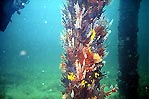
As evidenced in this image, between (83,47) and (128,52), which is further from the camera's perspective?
(128,52)

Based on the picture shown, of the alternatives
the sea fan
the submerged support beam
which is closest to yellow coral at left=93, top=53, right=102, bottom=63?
the sea fan

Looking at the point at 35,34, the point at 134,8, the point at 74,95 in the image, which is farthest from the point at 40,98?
the point at 35,34

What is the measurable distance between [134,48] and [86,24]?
518 cm

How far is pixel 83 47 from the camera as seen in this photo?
507 cm

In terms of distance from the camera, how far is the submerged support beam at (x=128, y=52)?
9.76 meters

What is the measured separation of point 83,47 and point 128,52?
5.15 m

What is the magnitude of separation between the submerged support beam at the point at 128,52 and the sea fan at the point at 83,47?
461 cm

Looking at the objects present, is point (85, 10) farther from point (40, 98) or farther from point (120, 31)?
point (40, 98)

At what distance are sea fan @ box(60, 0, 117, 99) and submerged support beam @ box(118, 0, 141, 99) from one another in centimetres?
461

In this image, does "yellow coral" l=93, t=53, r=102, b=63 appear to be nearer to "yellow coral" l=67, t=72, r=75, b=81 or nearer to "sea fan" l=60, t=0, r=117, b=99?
"sea fan" l=60, t=0, r=117, b=99

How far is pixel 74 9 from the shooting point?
5.34 metres

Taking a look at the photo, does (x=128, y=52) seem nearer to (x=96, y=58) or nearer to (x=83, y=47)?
(x=96, y=58)

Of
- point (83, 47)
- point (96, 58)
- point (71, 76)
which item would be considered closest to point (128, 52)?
point (96, 58)

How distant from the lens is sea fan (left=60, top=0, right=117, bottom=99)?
5.05 meters
